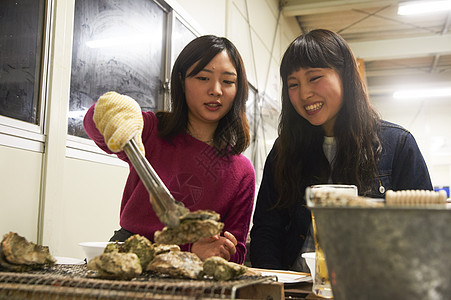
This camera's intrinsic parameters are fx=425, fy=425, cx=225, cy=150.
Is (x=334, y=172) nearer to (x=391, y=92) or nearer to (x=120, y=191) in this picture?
(x=120, y=191)

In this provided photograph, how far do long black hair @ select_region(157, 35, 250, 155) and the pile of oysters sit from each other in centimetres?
81

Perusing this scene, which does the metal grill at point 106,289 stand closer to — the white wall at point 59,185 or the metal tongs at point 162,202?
the metal tongs at point 162,202

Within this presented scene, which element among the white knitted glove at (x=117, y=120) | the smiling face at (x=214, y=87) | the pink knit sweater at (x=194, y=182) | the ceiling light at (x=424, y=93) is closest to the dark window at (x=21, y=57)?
the pink knit sweater at (x=194, y=182)

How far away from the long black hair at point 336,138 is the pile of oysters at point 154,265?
855 millimetres

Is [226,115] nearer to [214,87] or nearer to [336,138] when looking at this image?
[214,87]

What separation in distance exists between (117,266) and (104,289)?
0.20ft

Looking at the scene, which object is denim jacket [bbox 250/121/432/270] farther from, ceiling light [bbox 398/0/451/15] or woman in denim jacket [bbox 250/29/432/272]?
ceiling light [bbox 398/0/451/15]

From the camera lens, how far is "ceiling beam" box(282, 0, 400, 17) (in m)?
5.42

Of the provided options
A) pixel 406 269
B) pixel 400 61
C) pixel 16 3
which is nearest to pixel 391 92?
pixel 400 61

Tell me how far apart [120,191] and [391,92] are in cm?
914

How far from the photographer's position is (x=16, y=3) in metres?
1.53

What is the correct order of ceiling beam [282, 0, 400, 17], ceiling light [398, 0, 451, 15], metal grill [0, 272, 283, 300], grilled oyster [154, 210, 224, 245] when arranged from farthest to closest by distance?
1. ceiling beam [282, 0, 400, 17]
2. ceiling light [398, 0, 451, 15]
3. grilled oyster [154, 210, 224, 245]
4. metal grill [0, 272, 283, 300]

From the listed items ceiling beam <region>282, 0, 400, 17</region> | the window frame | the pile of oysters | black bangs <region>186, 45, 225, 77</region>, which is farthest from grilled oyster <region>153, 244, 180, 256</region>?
ceiling beam <region>282, 0, 400, 17</region>

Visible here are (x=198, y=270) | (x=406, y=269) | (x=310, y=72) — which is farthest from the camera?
(x=310, y=72)
